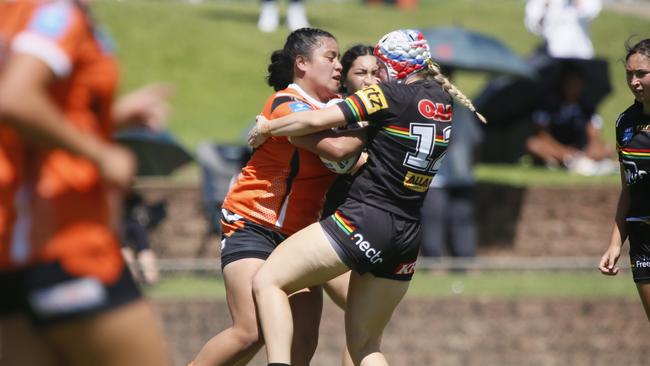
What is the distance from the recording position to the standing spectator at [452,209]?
1150 centimetres

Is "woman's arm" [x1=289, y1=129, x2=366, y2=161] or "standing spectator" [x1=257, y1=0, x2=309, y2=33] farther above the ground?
"woman's arm" [x1=289, y1=129, x2=366, y2=161]

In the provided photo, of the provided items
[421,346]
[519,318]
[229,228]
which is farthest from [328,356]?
[229,228]

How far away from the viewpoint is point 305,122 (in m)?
4.73

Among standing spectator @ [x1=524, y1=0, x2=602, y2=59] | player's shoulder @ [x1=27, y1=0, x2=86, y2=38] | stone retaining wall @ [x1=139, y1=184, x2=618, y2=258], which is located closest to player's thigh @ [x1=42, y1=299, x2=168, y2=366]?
player's shoulder @ [x1=27, y1=0, x2=86, y2=38]

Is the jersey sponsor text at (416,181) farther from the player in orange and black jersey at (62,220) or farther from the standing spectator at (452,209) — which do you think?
the standing spectator at (452,209)

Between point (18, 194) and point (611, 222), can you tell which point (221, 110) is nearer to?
point (611, 222)

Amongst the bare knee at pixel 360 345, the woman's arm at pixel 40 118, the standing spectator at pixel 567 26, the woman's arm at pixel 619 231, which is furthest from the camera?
the standing spectator at pixel 567 26

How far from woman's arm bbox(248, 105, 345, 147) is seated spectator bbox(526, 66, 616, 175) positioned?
9.27m

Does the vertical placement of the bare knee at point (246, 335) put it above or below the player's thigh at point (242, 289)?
below

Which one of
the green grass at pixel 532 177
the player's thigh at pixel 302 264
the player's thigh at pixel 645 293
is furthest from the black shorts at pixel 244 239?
the green grass at pixel 532 177

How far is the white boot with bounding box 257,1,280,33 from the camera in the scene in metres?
19.7

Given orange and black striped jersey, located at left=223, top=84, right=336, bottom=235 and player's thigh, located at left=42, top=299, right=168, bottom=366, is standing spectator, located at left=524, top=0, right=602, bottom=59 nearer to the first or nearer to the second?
orange and black striped jersey, located at left=223, top=84, right=336, bottom=235

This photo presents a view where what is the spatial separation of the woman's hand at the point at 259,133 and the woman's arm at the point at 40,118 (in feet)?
6.01

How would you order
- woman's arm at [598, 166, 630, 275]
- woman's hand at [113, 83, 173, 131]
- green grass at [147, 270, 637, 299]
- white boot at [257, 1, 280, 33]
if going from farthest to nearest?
white boot at [257, 1, 280, 33], green grass at [147, 270, 637, 299], woman's arm at [598, 166, 630, 275], woman's hand at [113, 83, 173, 131]
